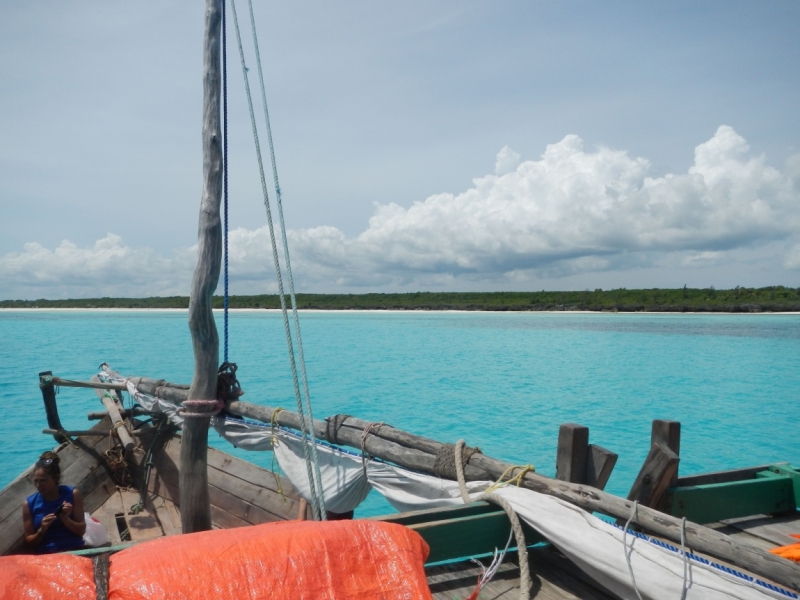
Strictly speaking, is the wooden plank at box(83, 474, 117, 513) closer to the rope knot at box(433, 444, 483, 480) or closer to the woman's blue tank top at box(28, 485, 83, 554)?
the woman's blue tank top at box(28, 485, 83, 554)

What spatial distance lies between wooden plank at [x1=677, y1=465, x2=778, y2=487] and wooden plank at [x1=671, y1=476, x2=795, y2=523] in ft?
0.51

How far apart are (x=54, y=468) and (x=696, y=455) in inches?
582

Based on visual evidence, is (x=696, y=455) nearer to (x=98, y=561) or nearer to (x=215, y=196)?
(x=215, y=196)

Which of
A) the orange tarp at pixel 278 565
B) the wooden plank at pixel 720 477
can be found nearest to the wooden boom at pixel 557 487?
the wooden plank at pixel 720 477

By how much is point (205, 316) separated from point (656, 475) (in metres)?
3.61

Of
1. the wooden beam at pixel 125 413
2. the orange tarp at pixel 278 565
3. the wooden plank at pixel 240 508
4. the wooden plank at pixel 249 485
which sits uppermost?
the orange tarp at pixel 278 565

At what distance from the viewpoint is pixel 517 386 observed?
21.5 meters

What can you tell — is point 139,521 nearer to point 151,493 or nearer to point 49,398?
point 151,493

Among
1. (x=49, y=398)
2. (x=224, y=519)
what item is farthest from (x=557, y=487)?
→ (x=49, y=398)

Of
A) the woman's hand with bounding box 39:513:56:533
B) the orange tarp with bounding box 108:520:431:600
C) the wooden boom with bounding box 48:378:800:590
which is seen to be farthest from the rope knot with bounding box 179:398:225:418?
the orange tarp with bounding box 108:520:431:600

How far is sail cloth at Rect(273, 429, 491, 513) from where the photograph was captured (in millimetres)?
3896

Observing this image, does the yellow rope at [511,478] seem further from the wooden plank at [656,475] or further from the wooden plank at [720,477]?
the wooden plank at [720,477]

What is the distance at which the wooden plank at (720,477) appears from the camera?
413 centimetres

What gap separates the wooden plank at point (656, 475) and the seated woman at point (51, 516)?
13.5 feet
